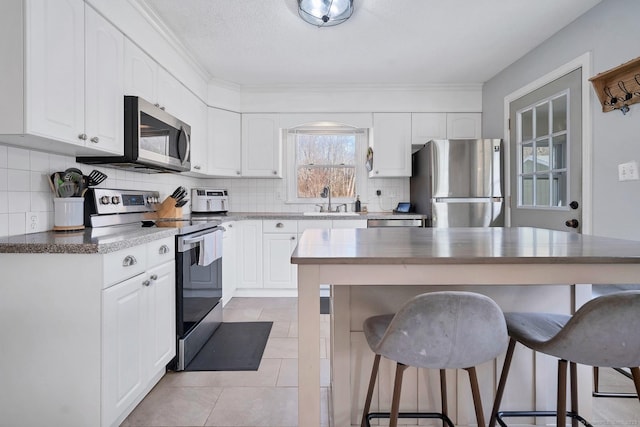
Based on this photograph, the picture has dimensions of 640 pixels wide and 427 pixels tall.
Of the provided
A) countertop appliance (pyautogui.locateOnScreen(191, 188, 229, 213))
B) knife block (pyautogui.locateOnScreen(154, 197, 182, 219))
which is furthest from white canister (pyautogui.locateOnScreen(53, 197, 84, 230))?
countertop appliance (pyautogui.locateOnScreen(191, 188, 229, 213))

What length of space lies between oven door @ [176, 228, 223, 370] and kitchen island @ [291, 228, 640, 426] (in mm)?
1057

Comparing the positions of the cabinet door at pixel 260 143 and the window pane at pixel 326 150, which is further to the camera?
the window pane at pixel 326 150

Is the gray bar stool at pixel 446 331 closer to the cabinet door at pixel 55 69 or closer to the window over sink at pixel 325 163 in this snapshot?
the cabinet door at pixel 55 69

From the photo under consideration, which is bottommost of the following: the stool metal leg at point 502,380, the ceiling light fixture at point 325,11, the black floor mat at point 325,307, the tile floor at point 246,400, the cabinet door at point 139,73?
the tile floor at point 246,400

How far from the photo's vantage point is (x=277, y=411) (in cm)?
174

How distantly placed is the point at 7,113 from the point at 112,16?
94 cm

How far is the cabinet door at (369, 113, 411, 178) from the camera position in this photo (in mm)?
3883

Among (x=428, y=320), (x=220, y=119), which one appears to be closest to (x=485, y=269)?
(x=428, y=320)

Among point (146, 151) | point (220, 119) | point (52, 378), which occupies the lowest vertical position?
point (52, 378)

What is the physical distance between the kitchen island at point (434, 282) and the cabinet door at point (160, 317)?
3.10ft

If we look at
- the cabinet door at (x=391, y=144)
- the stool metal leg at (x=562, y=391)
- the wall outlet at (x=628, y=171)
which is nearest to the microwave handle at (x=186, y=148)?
the cabinet door at (x=391, y=144)

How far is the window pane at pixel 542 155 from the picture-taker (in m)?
2.82

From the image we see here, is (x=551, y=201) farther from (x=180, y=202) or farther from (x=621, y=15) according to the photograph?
(x=180, y=202)

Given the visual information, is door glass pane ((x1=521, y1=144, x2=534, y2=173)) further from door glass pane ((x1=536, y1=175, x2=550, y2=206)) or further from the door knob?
the door knob
